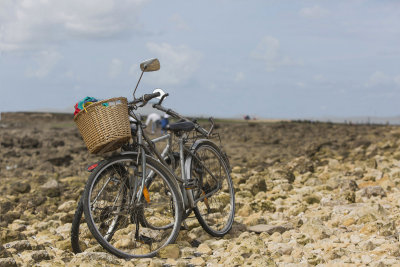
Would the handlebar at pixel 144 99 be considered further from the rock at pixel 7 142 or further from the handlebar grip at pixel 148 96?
the rock at pixel 7 142

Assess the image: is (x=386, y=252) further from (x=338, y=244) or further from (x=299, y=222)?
(x=299, y=222)

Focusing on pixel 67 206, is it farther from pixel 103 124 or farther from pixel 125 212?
pixel 103 124

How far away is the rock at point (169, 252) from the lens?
17.7 feet

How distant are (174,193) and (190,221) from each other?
111cm

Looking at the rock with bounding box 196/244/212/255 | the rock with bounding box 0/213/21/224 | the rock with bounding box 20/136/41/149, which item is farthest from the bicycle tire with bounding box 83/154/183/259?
the rock with bounding box 20/136/41/149

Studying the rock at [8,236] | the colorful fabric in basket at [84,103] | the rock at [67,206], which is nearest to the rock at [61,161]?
the rock at [67,206]

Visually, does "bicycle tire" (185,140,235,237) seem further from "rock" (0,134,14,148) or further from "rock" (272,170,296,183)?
"rock" (0,134,14,148)

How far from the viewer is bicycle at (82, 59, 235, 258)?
5.30m

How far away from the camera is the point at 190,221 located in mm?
6668

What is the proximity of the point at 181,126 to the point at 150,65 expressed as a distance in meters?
0.97

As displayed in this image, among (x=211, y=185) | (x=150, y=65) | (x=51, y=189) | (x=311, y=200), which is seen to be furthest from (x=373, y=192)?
(x=51, y=189)

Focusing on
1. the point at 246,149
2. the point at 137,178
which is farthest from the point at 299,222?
the point at 246,149

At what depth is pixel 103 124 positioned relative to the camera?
194 inches

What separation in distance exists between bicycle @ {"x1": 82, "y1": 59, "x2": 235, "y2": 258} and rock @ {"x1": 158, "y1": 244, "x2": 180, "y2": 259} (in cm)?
6
